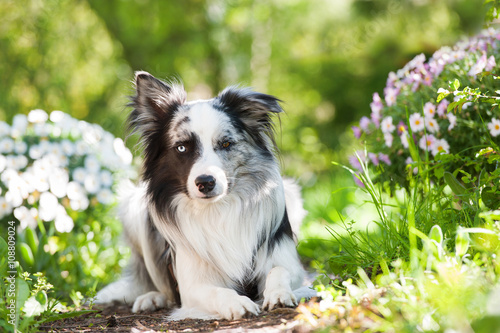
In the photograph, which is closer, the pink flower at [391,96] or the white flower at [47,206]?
the pink flower at [391,96]

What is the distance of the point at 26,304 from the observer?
264 cm

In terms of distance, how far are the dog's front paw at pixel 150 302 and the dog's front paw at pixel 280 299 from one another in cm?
115

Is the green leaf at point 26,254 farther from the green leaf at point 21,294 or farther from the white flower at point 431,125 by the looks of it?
the white flower at point 431,125

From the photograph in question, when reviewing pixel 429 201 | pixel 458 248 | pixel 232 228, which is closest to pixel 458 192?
pixel 429 201

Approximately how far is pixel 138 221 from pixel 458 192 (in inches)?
88.5

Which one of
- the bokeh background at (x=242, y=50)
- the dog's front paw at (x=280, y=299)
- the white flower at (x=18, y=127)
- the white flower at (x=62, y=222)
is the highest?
the bokeh background at (x=242, y=50)

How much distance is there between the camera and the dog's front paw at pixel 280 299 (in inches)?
106

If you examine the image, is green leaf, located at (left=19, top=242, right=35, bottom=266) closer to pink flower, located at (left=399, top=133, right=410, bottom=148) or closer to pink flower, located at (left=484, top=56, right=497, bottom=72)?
pink flower, located at (left=399, top=133, right=410, bottom=148)

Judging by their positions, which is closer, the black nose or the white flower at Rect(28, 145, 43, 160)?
the black nose

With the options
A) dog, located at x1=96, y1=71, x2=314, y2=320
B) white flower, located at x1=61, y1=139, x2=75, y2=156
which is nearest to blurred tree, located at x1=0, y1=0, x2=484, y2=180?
white flower, located at x1=61, y1=139, x2=75, y2=156

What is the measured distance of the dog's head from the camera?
309 centimetres

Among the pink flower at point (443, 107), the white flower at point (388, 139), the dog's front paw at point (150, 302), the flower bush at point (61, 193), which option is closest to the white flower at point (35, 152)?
the flower bush at point (61, 193)

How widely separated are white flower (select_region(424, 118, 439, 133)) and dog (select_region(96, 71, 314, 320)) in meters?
1.03

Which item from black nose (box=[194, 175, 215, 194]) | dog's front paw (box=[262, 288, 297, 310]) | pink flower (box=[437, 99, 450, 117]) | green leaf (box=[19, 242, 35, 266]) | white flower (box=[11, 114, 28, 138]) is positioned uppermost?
white flower (box=[11, 114, 28, 138])
